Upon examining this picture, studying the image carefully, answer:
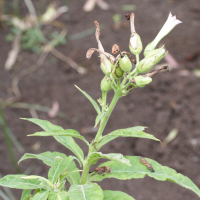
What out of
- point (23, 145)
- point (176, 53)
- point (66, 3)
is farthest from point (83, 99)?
point (66, 3)

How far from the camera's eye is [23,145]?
272 centimetres

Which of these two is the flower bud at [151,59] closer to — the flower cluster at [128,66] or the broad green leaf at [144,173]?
the flower cluster at [128,66]

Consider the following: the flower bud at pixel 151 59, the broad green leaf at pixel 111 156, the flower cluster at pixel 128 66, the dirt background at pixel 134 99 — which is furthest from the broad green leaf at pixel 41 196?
the dirt background at pixel 134 99

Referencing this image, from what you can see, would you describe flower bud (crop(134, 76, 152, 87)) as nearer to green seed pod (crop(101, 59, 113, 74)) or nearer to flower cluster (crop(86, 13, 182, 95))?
flower cluster (crop(86, 13, 182, 95))

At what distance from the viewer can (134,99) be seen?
2.97 metres

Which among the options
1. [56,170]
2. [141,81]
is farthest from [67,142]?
[141,81]

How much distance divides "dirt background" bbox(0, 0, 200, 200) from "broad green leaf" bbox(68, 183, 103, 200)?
1532mm

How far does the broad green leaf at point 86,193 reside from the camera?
2.99 ft

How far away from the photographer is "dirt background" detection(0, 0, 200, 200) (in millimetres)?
2527

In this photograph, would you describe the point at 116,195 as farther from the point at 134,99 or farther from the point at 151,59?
the point at 134,99

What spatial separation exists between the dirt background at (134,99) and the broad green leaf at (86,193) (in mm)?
1532

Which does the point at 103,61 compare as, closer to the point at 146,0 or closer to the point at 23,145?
the point at 23,145

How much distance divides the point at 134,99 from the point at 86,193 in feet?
6.88

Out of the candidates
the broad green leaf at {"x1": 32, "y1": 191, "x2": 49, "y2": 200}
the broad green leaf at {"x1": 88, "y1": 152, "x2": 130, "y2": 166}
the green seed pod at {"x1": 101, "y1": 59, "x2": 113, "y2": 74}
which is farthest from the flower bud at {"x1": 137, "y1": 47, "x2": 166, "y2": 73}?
the broad green leaf at {"x1": 32, "y1": 191, "x2": 49, "y2": 200}
